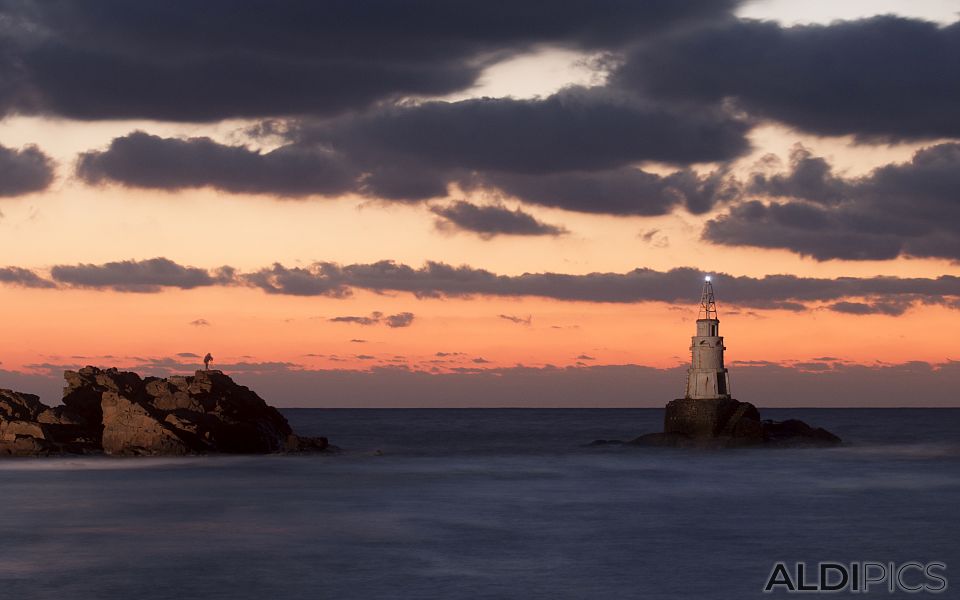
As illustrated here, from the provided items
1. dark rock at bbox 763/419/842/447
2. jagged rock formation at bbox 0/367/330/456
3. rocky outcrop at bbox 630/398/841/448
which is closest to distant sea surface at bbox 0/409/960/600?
jagged rock formation at bbox 0/367/330/456

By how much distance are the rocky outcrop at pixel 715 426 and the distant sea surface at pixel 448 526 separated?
9.69 metres

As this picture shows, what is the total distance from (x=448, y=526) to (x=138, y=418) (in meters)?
39.4

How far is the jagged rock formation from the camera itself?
73.7 meters

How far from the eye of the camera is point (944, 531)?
39438mm

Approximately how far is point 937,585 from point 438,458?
5962 centimetres

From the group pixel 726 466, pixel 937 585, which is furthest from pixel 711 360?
pixel 937 585

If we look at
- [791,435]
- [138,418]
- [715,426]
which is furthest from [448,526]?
[791,435]

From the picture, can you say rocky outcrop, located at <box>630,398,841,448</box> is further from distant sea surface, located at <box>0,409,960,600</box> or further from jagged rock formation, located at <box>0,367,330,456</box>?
jagged rock formation, located at <box>0,367,330,456</box>

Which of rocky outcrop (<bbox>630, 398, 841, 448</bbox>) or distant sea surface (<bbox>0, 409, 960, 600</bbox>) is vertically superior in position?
rocky outcrop (<bbox>630, 398, 841, 448</bbox>)

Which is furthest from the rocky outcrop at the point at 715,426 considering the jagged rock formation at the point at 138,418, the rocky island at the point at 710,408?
the jagged rock formation at the point at 138,418

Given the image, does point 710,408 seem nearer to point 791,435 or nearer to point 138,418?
point 791,435

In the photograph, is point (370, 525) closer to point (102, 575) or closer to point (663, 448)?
point (102, 575)

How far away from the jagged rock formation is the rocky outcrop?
27308 mm

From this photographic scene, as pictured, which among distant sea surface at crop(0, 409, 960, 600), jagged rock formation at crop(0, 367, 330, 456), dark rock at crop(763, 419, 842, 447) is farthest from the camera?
dark rock at crop(763, 419, 842, 447)
